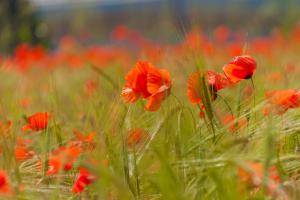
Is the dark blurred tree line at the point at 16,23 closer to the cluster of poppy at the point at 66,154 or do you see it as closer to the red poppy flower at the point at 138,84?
the cluster of poppy at the point at 66,154

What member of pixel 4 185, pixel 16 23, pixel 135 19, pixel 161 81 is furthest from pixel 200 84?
pixel 135 19

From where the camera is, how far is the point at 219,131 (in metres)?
0.99

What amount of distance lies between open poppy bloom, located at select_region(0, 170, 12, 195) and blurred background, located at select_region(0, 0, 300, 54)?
312cm

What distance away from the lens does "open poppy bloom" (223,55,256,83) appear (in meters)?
1.11

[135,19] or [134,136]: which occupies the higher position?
[135,19]

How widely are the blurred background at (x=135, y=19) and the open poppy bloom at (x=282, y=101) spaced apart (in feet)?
9.51

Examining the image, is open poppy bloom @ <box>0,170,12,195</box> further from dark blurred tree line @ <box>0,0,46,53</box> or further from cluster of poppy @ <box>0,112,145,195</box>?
dark blurred tree line @ <box>0,0,46,53</box>

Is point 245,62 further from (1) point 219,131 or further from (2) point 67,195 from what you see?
(2) point 67,195

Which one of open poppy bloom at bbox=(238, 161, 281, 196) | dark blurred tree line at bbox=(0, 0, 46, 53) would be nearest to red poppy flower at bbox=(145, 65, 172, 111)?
open poppy bloom at bbox=(238, 161, 281, 196)

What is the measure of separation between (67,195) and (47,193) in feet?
0.19

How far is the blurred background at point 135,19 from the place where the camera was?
838 cm

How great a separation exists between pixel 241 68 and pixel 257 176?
0.38 meters

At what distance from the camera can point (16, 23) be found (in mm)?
8672

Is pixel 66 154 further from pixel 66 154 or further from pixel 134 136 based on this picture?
pixel 134 136
